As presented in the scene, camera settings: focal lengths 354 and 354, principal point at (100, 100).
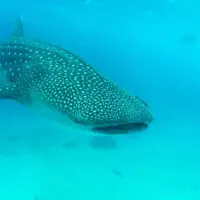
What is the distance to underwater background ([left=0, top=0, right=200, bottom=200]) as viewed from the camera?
1142 inches

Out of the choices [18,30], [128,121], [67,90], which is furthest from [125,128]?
[18,30]

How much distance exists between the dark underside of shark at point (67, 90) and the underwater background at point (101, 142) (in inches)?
429

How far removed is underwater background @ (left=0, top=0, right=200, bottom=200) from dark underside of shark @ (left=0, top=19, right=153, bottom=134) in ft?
35.7

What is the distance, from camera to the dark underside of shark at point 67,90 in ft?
10.1

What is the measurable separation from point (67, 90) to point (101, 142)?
2487cm

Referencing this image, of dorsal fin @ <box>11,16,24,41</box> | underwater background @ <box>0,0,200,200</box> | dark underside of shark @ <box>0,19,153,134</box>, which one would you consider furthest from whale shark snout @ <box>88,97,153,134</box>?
underwater background @ <box>0,0,200,200</box>

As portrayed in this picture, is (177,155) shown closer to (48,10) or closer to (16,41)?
(48,10)

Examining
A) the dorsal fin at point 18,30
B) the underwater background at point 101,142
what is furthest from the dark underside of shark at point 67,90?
the underwater background at point 101,142

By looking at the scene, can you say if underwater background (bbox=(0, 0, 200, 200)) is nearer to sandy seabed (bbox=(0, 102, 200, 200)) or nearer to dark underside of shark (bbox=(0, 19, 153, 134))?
sandy seabed (bbox=(0, 102, 200, 200))

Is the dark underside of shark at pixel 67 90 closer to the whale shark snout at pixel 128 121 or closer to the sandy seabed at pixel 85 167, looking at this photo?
the whale shark snout at pixel 128 121

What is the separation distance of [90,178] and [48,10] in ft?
72.7

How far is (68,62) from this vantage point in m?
3.93

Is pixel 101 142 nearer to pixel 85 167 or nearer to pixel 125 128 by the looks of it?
pixel 85 167

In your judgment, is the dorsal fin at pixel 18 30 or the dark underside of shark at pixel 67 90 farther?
the dorsal fin at pixel 18 30
